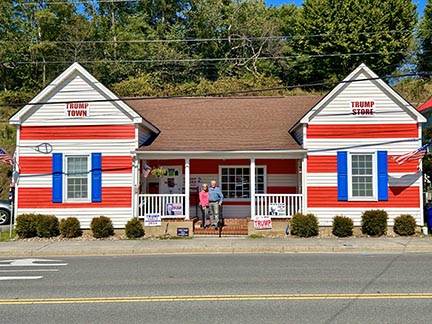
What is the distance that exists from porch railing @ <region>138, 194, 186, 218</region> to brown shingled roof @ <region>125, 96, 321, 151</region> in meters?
1.82

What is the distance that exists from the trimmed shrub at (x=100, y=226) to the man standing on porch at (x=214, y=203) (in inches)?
151

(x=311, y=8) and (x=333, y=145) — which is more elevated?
(x=311, y=8)

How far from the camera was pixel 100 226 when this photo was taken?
16531 mm

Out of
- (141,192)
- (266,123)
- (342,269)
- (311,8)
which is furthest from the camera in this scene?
(311,8)

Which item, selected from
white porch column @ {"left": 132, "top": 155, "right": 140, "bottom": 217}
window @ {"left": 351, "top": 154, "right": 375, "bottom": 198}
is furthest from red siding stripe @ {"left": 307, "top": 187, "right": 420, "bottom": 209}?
white porch column @ {"left": 132, "top": 155, "right": 140, "bottom": 217}

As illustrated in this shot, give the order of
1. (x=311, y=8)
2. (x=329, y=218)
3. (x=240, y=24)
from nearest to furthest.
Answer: (x=329, y=218)
(x=311, y=8)
(x=240, y=24)

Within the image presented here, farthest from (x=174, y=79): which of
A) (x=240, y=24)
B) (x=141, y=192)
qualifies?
(x=141, y=192)

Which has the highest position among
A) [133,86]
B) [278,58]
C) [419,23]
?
[419,23]

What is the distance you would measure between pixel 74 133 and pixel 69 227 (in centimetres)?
359

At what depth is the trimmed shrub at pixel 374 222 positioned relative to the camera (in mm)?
16266

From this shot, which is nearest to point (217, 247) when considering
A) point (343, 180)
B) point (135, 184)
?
point (135, 184)

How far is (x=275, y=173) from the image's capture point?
63.9 feet

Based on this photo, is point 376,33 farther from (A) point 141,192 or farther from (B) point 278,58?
(A) point 141,192

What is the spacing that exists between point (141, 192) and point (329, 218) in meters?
7.51
